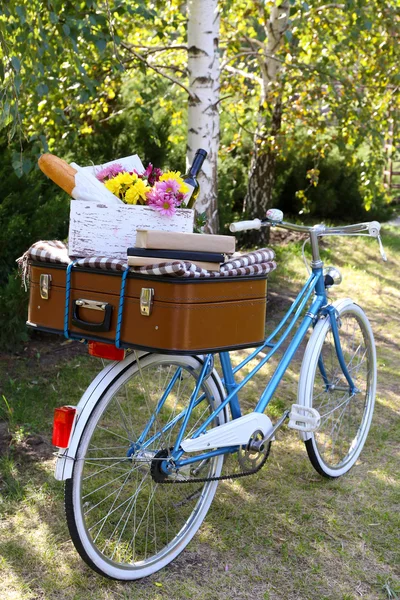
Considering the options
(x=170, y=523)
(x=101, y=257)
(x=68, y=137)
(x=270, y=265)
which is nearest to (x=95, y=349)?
(x=101, y=257)

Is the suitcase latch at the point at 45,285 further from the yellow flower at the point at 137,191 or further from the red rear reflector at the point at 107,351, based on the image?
the yellow flower at the point at 137,191

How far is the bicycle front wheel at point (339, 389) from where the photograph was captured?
3.02 metres

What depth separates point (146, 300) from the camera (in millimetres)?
2104

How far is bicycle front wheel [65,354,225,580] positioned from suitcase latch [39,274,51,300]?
369mm

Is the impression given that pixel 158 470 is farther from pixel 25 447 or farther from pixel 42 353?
pixel 42 353

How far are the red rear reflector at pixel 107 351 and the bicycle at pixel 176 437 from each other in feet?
0.09

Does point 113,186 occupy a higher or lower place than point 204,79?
lower

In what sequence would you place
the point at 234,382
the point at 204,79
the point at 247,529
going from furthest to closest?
the point at 204,79, the point at 247,529, the point at 234,382

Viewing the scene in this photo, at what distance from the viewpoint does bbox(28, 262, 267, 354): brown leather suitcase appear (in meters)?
2.10

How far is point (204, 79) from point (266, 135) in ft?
7.85

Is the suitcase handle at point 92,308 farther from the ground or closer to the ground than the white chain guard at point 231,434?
farther from the ground

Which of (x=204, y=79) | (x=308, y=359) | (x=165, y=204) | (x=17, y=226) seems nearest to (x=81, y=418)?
(x=165, y=204)

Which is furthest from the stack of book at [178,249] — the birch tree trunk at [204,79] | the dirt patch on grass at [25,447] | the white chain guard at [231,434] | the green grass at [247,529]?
the birch tree trunk at [204,79]

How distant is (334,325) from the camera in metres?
3.14
